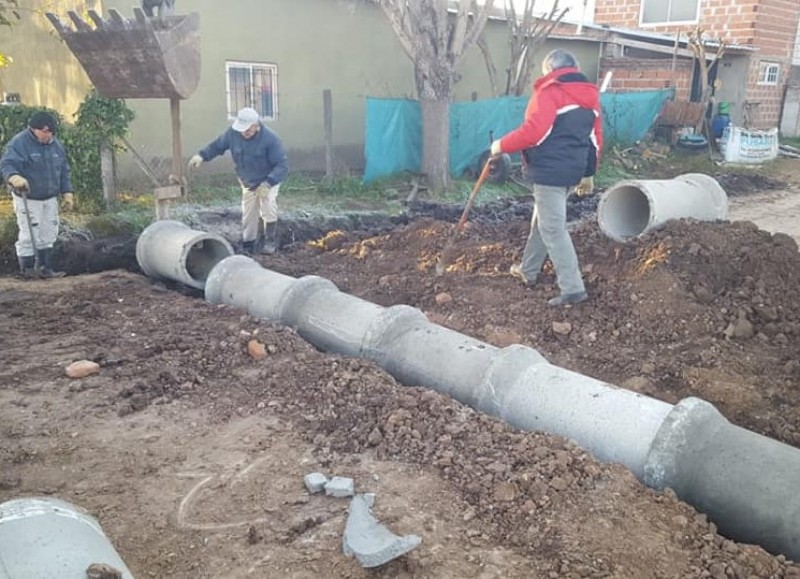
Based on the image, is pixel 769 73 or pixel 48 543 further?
pixel 769 73

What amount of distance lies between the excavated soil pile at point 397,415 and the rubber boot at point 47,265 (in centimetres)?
27

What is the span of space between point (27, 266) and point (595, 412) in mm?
5916

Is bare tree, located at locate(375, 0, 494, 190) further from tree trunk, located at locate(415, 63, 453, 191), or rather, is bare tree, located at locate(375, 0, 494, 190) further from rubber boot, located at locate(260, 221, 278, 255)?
rubber boot, located at locate(260, 221, 278, 255)

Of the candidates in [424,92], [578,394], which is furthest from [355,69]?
A: [578,394]

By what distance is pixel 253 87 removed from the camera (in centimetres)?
1243

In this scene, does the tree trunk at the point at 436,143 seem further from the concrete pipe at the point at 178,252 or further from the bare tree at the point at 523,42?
the concrete pipe at the point at 178,252

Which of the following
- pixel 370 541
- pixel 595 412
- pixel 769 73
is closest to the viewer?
pixel 370 541

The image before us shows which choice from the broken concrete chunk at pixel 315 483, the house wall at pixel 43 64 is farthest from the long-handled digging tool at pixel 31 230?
the broken concrete chunk at pixel 315 483

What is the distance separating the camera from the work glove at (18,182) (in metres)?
6.64

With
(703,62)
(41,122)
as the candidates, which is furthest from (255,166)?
(703,62)

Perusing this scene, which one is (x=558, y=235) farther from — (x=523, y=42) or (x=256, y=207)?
(x=523, y=42)

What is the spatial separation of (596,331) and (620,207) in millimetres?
2248

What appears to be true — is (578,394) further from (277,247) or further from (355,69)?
(355,69)

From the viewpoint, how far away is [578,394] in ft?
12.0
